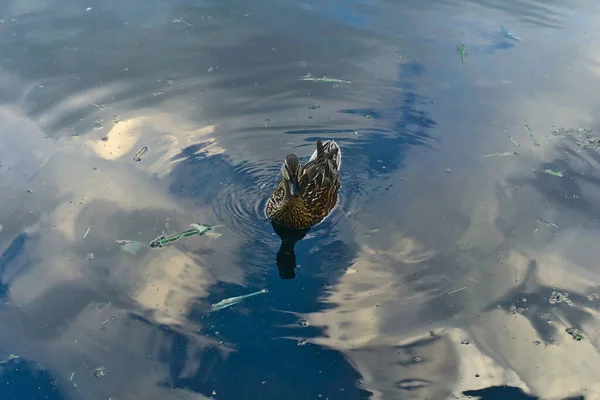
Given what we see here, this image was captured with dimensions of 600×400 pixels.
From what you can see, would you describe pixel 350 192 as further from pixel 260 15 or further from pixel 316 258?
pixel 260 15

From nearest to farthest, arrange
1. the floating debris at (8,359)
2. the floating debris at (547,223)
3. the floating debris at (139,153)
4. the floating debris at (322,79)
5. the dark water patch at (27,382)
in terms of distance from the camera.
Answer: the dark water patch at (27,382), the floating debris at (8,359), the floating debris at (547,223), the floating debris at (139,153), the floating debris at (322,79)

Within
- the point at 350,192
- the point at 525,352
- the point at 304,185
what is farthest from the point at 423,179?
the point at 525,352

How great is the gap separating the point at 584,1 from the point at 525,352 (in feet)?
27.3

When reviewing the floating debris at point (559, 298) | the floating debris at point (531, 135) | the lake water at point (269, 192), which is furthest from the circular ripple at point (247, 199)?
the floating debris at point (531, 135)


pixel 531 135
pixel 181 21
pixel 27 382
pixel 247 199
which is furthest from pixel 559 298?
pixel 181 21

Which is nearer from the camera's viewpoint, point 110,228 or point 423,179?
point 110,228

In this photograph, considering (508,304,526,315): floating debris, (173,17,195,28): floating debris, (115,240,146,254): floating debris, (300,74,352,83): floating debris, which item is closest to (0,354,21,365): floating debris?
(115,240,146,254): floating debris

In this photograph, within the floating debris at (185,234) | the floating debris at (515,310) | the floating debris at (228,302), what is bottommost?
the floating debris at (228,302)

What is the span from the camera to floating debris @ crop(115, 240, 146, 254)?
17.8 feet

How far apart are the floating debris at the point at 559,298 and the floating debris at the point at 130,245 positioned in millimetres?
3848

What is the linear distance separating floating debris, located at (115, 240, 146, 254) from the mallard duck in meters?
1.33

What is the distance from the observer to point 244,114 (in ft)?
24.0

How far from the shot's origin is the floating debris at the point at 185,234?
551 centimetres

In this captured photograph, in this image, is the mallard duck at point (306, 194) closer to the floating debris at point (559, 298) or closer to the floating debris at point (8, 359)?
the floating debris at point (559, 298)
